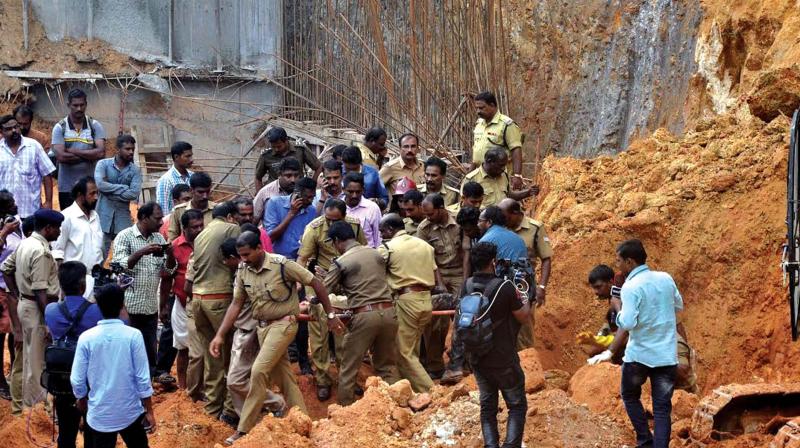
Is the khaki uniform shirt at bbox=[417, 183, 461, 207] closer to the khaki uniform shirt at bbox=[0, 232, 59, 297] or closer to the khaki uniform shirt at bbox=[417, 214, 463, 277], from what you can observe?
the khaki uniform shirt at bbox=[417, 214, 463, 277]

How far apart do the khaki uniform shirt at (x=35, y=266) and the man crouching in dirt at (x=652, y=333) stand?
4.59 metres

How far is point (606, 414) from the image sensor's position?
762 centimetres

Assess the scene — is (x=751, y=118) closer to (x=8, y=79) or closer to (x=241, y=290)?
(x=241, y=290)

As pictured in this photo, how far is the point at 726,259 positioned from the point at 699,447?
318 cm

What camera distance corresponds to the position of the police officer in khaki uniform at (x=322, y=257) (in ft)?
29.5

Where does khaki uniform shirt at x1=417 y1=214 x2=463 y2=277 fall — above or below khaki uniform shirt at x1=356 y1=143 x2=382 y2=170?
below

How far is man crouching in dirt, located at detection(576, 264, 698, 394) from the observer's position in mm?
7820

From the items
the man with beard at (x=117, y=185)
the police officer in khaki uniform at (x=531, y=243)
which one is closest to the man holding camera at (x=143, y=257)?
the man with beard at (x=117, y=185)

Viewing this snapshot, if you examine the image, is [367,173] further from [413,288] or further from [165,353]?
[165,353]

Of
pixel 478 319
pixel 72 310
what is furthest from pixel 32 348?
pixel 478 319

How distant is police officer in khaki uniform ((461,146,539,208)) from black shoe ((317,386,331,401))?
211 centimetres

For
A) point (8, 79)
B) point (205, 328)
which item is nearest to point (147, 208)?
point (205, 328)

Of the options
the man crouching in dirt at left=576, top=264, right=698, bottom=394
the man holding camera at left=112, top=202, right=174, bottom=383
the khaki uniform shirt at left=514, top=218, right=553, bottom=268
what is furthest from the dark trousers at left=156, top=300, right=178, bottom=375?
the man crouching in dirt at left=576, top=264, right=698, bottom=394

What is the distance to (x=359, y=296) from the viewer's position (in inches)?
343
